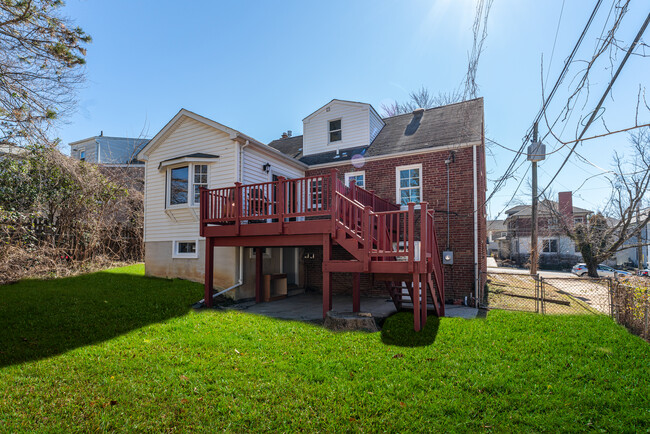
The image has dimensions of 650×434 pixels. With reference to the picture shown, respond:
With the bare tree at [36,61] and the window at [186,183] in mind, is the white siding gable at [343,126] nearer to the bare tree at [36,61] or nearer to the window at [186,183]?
the window at [186,183]

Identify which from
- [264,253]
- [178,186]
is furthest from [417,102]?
[178,186]

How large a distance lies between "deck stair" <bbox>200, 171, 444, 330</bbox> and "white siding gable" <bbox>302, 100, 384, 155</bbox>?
13.0ft

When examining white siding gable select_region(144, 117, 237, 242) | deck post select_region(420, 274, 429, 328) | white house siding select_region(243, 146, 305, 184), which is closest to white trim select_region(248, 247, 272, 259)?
white siding gable select_region(144, 117, 237, 242)

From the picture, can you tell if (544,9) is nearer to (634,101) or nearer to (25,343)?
(634,101)

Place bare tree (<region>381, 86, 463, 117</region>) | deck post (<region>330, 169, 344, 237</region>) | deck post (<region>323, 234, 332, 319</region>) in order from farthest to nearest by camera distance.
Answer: bare tree (<region>381, 86, 463, 117</region>)
deck post (<region>323, 234, 332, 319</region>)
deck post (<region>330, 169, 344, 237</region>)

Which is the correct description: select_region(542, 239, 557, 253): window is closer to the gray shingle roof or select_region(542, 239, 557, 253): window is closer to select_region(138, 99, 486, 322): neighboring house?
the gray shingle roof

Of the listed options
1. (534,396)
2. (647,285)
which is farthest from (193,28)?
(647,285)

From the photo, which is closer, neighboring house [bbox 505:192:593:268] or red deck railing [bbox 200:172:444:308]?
red deck railing [bbox 200:172:444:308]

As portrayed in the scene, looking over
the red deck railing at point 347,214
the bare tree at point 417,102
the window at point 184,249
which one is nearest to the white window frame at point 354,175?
the red deck railing at point 347,214

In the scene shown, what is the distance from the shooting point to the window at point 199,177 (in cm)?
1051

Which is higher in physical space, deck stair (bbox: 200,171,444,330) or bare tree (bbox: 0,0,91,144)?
bare tree (bbox: 0,0,91,144)

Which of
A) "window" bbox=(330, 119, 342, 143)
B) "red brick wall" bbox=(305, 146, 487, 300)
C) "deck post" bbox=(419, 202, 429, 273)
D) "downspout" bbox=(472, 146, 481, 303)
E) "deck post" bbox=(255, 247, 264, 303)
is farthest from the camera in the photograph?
"window" bbox=(330, 119, 342, 143)

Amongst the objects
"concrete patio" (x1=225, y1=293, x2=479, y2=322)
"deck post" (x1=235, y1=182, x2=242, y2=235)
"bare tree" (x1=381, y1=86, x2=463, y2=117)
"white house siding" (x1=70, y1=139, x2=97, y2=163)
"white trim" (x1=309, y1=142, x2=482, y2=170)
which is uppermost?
"bare tree" (x1=381, y1=86, x2=463, y2=117)

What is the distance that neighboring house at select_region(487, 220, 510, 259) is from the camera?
34603 mm
